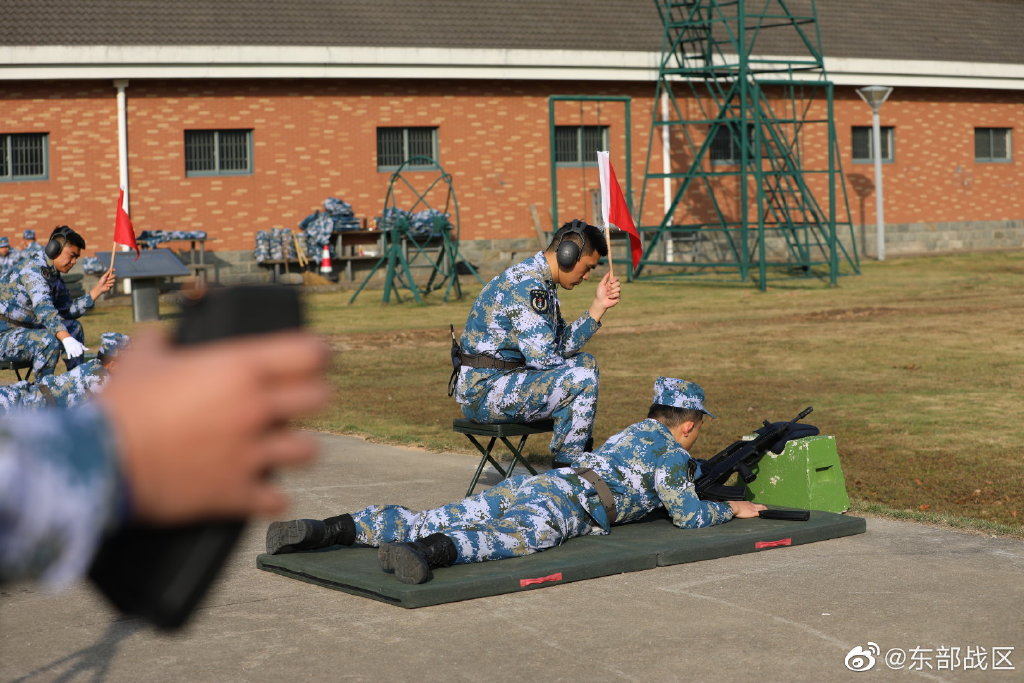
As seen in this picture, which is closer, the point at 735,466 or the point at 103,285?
the point at 735,466

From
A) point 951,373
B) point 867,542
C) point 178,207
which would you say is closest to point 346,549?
point 867,542

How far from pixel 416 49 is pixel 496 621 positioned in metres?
25.2

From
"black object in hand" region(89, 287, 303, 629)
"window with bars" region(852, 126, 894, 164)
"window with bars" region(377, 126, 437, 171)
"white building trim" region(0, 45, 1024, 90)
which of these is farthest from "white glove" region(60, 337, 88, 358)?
"window with bars" region(852, 126, 894, 164)

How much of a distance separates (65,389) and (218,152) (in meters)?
20.8

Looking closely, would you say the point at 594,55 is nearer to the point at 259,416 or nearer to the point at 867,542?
the point at 867,542

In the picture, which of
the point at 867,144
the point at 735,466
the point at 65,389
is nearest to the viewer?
the point at 735,466

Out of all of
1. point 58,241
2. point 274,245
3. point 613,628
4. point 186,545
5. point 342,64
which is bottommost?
point 613,628

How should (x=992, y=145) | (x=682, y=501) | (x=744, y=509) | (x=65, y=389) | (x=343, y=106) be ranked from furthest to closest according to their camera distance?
(x=992, y=145) → (x=343, y=106) → (x=65, y=389) → (x=744, y=509) → (x=682, y=501)

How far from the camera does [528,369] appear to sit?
792 centimetres

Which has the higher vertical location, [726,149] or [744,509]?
[726,149]

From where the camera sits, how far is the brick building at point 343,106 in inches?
1073

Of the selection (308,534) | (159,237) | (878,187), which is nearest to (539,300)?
(308,534)

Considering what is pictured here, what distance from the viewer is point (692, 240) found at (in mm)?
32906

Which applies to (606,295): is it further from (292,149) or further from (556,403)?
(292,149)
